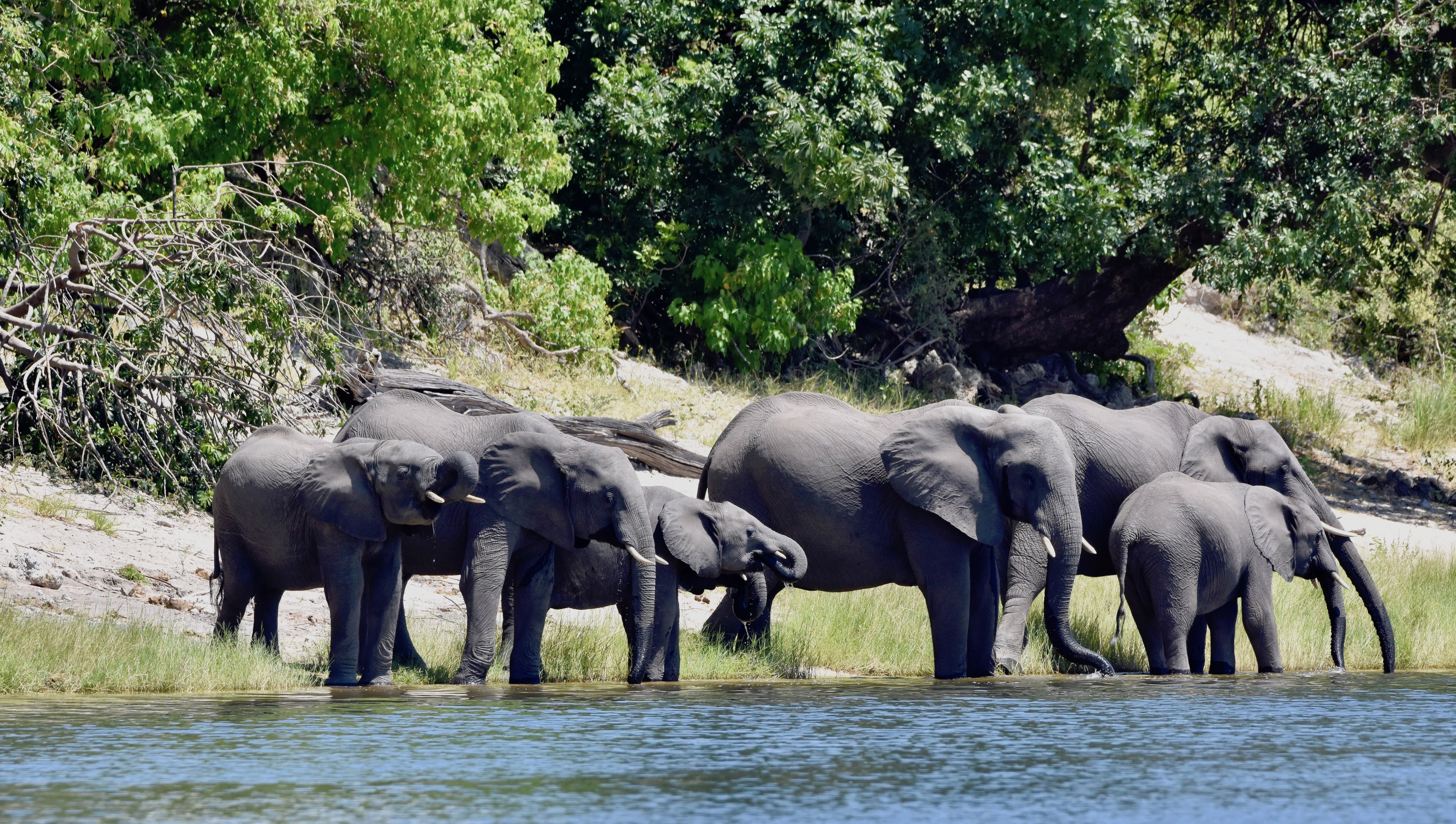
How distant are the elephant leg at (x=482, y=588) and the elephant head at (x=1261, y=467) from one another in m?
6.05

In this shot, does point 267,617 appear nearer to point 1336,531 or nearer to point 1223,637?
point 1223,637

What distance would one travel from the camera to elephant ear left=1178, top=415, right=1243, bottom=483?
15.3 m

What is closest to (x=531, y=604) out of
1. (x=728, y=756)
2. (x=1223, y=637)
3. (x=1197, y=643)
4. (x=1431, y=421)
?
(x=728, y=756)

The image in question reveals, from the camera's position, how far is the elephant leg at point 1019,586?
46.2ft

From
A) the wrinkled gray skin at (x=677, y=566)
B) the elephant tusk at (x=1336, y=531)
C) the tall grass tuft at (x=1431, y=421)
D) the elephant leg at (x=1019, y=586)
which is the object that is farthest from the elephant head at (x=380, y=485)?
the tall grass tuft at (x=1431, y=421)

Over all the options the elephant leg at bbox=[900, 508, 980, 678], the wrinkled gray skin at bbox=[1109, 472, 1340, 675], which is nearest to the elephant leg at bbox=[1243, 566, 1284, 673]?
the wrinkled gray skin at bbox=[1109, 472, 1340, 675]

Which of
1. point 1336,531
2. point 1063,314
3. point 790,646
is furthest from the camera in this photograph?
point 1063,314

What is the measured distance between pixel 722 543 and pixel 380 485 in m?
2.47

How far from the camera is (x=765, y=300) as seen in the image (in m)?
25.5

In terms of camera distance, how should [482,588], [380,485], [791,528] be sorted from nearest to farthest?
[380,485], [482,588], [791,528]

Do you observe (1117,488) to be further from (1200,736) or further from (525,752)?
(525,752)

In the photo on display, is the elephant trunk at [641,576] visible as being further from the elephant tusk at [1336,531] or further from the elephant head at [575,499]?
the elephant tusk at [1336,531]

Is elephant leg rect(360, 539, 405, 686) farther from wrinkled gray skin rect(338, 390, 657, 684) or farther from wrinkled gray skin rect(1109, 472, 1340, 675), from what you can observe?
wrinkled gray skin rect(1109, 472, 1340, 675)

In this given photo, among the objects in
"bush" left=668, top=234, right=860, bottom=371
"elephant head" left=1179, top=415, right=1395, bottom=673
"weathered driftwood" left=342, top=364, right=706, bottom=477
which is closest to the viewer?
"elephant head" left=1179, top=415, right=1395, bottom=673
